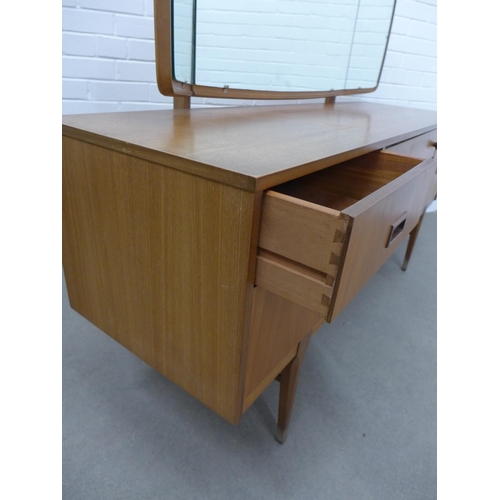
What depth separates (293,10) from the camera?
1.01 m

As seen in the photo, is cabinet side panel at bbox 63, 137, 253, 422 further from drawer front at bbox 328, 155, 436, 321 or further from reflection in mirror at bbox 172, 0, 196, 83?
reflection in mirror at bbox 172, 0, 196, 83

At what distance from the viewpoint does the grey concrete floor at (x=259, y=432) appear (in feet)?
2.49

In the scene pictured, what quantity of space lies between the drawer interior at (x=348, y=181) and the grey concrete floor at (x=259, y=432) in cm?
52

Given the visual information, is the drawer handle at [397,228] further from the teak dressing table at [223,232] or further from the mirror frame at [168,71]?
the mirror frame at [168,71]

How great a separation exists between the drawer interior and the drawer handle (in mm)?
147

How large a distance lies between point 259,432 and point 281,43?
0.98m

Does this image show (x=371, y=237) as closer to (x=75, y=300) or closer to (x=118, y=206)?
(x=118, y=206)

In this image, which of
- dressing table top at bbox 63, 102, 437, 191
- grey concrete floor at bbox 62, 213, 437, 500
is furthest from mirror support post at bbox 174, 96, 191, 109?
grey concrete floor at bbox 62, 213, 437, 500

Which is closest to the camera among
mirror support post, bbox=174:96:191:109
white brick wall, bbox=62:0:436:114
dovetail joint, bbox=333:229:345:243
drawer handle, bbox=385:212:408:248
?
dovetail joint, bbox=333:229:345:243

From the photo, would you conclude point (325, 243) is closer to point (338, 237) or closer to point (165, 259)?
point (338, 237)

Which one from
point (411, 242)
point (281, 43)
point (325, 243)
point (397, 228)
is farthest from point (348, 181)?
point (411, 242)

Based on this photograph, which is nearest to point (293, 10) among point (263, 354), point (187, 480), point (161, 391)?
point (263, 354)

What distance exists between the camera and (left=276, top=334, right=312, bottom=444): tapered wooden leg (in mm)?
752

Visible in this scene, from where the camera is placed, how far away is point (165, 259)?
0.55 meters
